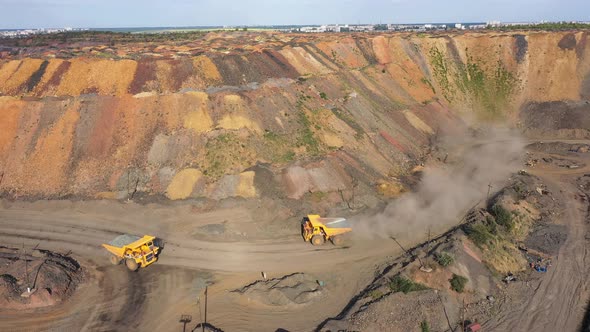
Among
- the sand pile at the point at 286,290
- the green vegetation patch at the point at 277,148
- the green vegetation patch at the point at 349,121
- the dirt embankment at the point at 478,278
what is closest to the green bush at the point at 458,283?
the dirt embankment at the point at 478,278

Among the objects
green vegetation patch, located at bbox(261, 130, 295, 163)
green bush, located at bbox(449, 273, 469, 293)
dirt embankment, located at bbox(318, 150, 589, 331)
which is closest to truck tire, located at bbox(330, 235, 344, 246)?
dirt embankment, located at bbox(318, 150, 589, 331)

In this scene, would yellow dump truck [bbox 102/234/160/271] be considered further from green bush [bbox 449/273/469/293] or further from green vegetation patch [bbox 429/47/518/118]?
green vegetation patch [bbox 429/47/518/118]

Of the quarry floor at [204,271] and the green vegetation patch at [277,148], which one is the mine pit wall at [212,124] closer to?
the green vegetation patch at [277,148]

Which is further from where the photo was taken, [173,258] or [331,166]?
[331,166]

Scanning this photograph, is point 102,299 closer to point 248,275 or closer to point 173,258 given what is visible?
point 173,258

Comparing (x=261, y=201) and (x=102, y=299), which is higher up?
(x=261, y=201)

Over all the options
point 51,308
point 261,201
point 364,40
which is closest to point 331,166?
point 261,201
